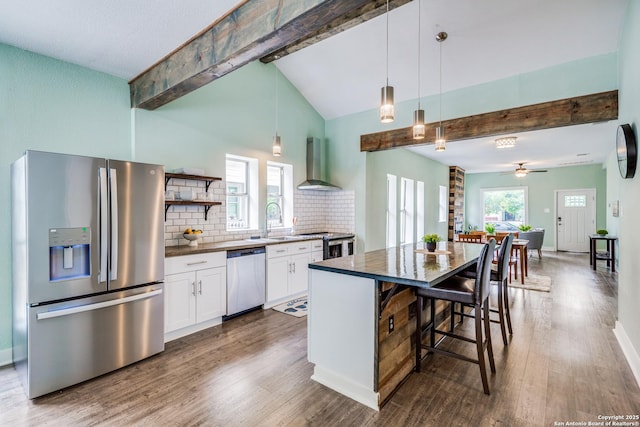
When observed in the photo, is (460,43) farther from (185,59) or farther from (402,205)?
(402,205)

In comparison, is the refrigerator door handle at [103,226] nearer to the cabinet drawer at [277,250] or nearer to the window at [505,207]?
the cabinet drawer at [277,250]

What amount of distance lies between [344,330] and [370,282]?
0.42 m

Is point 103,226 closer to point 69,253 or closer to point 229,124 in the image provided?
point 69,253

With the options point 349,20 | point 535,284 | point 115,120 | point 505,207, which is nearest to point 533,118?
point 349,20

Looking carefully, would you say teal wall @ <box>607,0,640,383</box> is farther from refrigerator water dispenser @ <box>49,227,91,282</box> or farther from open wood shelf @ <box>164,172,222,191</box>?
refrigerator water dispenser @ <box>49,227,91,282</box>

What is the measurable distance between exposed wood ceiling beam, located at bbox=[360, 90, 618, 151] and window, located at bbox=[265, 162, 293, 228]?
74.0 inches

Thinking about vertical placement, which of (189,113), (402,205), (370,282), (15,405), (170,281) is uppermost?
(189,113)

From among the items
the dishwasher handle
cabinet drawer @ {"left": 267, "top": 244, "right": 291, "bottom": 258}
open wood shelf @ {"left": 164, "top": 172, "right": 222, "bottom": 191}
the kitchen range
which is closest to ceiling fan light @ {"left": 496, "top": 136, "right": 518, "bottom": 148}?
the kitchen range

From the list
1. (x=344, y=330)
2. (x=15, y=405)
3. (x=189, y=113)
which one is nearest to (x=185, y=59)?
(x=189, y=113)

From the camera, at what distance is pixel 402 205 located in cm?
735

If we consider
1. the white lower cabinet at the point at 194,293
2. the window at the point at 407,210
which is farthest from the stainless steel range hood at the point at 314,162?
the window at the point at 407,210

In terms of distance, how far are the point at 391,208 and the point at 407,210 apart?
999 mm

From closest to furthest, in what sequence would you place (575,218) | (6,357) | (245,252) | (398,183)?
(6,357) < (245,252) < (398,183) < (575,218)

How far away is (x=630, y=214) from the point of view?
2678 millimetres
